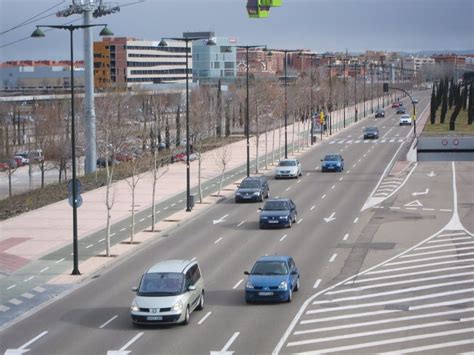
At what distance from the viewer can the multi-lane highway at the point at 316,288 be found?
2448 cm

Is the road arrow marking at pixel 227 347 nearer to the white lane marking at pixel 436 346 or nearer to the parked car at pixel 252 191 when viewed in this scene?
the white lane marking at pixel 436 346

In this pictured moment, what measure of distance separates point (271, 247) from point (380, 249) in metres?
4.49

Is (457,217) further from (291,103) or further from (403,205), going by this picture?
(291,103)

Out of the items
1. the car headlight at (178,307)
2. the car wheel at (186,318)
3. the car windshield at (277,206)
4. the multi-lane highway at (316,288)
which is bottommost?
the multi-lane highway at (316,288)

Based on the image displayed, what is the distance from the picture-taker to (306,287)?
31.6 metres

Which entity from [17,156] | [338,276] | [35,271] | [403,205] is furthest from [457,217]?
[17,156]

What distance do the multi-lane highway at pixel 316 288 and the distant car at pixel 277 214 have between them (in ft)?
1.83

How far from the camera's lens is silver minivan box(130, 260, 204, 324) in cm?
2578

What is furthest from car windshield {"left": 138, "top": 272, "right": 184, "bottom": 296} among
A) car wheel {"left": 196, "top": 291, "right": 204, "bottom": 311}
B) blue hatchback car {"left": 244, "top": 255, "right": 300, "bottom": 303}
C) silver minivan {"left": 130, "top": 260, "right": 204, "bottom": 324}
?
blue hatchback car {"left": 244, "top": 255, "right": 300, "bottom": 303}

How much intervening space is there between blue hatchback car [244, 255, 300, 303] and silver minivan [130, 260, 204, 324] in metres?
1.94

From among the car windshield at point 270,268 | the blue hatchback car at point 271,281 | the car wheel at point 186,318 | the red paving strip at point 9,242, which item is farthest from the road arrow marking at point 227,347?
the red paving strip at point 9,242

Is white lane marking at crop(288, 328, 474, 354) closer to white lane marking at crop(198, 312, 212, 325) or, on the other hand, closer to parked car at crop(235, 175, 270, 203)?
white lane marking at crop(198, 312, 212, 325)

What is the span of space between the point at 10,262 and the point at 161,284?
13.4 metres

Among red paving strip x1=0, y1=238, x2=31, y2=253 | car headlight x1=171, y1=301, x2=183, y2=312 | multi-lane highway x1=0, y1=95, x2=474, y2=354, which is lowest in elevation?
red paving strip x1=0, y1=238, x2=31, y2=253
